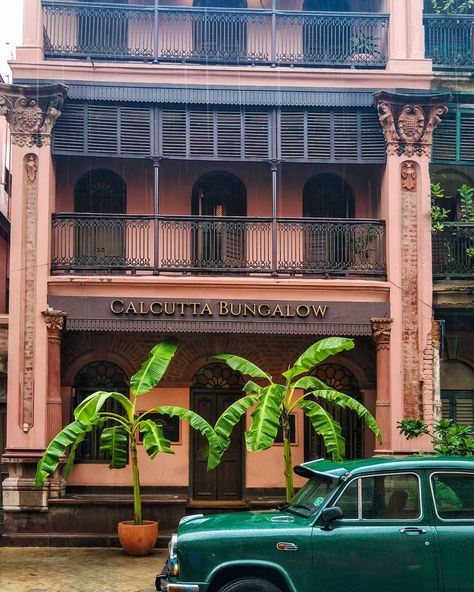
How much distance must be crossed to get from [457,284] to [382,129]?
3360 millimetres

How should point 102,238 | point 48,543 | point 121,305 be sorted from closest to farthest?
point 48,543, point 121,305, point 102,238

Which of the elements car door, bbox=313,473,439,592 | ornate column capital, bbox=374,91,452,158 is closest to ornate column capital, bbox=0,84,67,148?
ornate column capital, bbox=374,91,452,158

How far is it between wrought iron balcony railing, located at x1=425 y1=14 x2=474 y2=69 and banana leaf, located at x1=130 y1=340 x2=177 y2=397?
8.24 m

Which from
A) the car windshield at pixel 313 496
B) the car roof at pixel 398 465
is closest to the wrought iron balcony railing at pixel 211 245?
the car windshield at pixel 313 496

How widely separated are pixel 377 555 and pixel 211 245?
28.3 feet

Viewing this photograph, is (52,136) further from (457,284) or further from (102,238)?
(457,284)

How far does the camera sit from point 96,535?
13742 mm

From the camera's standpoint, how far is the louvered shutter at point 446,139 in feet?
51.9

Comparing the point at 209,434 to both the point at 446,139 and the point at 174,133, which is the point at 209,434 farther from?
the point at 446,139

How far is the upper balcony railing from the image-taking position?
51.8 ft

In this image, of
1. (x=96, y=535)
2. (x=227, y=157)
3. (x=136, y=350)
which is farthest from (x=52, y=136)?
(x=96, y=535)

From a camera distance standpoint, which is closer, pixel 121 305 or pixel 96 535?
pixel 96 535

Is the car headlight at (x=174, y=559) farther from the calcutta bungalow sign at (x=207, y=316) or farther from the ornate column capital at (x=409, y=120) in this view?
the ornate column capital at (x=409, y=120)

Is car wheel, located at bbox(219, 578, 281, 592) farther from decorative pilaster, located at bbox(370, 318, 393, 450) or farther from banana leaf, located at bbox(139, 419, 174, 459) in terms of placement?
decorative pilaster, located at bbox(370, 318, 393, 450)
